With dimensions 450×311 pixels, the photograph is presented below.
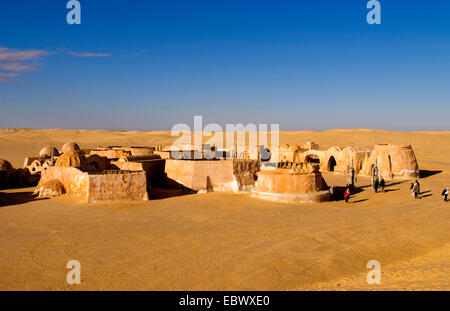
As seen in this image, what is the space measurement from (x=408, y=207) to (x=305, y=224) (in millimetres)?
5551

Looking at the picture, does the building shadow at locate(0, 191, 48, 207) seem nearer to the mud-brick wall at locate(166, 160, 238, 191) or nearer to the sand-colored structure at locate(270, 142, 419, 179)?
the mud-brick wall at locate(166, 160, 238, 191)

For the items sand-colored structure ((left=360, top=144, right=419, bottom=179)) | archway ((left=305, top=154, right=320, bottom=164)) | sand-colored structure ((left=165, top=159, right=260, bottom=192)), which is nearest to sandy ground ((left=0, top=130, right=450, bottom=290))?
sand-colored structure ((left=165, top=159, right=260, bottom=192))

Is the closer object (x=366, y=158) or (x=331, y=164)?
(x=366, y=158)

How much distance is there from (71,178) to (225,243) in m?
10.8

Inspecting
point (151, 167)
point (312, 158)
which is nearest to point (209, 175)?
point (151, 167)

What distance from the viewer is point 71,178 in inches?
673

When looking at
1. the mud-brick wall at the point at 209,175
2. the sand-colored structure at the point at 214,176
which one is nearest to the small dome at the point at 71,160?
the sand-colored structure at the point at 214,176

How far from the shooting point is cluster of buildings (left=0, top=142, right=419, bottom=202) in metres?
15.9

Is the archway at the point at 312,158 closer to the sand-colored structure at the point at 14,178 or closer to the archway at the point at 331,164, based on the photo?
the archway at the point at 331,164

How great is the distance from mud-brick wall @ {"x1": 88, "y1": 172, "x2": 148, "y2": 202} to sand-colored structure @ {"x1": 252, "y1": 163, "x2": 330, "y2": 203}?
19.0 ft

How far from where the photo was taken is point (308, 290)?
Answer: 6.79 metres

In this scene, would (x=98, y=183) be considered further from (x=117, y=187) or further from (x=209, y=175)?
(x=209, y=175)

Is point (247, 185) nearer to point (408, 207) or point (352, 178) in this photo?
point (352, 178)
